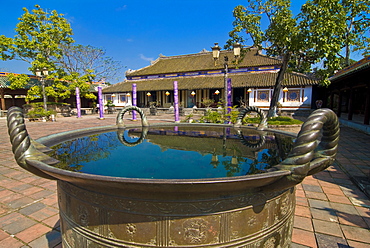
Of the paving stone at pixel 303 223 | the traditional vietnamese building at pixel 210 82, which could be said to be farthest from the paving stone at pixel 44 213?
the traditional vietnamese building at pixel 210 82

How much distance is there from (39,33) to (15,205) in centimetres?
2010

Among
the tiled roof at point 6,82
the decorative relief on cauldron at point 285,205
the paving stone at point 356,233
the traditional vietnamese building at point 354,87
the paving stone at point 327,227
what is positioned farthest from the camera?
the tiled roof at point 6,82

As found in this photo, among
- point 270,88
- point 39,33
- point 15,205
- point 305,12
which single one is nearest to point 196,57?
point 270,88

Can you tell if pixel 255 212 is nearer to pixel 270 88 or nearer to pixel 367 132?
pixel 367 132

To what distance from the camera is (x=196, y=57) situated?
25.2 metres

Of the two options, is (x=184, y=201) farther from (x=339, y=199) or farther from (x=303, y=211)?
(x=339, y=199)

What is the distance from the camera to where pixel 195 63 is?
24.0m

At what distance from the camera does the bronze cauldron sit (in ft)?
3.56

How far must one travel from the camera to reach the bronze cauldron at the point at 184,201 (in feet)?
3.56

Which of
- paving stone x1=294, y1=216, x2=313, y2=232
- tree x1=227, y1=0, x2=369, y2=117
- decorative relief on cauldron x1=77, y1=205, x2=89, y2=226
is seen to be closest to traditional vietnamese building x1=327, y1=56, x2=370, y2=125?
tree x1=227, y1=0, x2=369, y2=117

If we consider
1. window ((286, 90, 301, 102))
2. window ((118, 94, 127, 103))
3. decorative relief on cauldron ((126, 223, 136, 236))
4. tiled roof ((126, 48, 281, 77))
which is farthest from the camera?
window ((118, 94, 127, 103))

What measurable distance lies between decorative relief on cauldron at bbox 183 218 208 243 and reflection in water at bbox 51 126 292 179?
0.29m

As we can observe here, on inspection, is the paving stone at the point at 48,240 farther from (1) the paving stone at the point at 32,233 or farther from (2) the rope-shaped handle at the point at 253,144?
(2) the rope-shaped handle at the point at 253,144

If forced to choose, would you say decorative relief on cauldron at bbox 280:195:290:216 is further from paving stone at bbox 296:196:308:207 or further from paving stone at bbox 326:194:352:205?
paving stone at bbox 326:194:352:205
